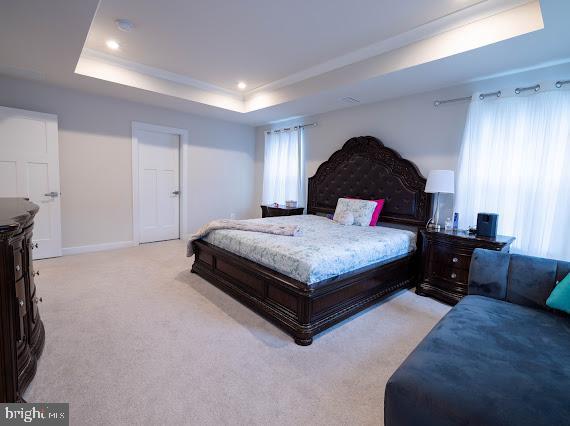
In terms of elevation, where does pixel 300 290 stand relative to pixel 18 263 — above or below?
below

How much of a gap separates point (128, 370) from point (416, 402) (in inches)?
68.0

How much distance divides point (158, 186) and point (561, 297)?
544 centimetres

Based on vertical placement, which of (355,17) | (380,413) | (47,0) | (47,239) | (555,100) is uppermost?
(355,17)

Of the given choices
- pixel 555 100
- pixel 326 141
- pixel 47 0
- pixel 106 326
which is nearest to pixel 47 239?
pixel 106 326

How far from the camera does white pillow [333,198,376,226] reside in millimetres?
3920

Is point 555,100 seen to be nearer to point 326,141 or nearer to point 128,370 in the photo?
point 326,141

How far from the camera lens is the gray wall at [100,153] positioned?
410cm

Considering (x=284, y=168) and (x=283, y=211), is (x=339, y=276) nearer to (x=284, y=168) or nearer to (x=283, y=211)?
(x=283, y=211)

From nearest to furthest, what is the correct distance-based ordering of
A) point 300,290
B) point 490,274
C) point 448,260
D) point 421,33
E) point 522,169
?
point 490,274 < point 300,290 < point 421,33 < point 522,169 < point 448,260

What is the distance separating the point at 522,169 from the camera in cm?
301

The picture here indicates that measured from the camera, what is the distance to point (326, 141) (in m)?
4.99

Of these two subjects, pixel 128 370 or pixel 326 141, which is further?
pixel 326 141

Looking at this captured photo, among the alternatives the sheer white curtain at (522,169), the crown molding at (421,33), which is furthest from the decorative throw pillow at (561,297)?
the crown molding at (421,33)

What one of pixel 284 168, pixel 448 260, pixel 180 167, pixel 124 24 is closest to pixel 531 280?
pixel 448 260
